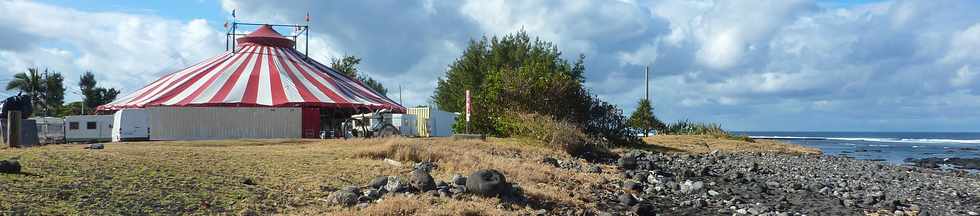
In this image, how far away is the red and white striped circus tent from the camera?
99.7ft

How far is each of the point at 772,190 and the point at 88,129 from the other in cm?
2455

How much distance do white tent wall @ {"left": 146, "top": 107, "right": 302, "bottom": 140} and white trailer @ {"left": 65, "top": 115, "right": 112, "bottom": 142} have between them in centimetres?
430

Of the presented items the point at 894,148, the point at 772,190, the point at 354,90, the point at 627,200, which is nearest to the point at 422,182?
the point at 627,200

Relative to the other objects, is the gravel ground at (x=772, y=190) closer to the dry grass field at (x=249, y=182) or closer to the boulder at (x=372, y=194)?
the dry grass field at (x=249, y=182)

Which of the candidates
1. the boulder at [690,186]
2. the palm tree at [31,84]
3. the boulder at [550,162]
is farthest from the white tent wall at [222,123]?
the palm tree at [31,84]

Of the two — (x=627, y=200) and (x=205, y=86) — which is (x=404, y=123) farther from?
(x=627, y=200)

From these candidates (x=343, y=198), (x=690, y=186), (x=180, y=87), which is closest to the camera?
Answer: (x=343, y=198)

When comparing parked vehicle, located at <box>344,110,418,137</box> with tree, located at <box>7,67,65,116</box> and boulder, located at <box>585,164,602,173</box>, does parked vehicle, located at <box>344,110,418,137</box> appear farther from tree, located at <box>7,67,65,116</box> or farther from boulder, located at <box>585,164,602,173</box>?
tree, located at <box>7,67,65,116</box>

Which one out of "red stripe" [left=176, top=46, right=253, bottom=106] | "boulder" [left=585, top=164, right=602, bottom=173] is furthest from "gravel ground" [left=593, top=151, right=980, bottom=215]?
"red stripe" [left=176, top=46, right=253, bottom=106]

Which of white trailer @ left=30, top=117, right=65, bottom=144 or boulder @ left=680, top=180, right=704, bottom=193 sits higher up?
white trailer @ left=30, top=117, right=65, bottom=144

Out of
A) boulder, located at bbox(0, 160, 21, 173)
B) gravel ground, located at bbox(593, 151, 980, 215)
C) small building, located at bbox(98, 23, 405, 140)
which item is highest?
small building, located at bbox(98, 23, 405, 140)

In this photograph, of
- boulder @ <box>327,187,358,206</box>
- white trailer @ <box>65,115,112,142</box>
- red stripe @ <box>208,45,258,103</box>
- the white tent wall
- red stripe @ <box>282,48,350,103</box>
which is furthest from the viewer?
red stripe @ <box>282,48,350,103</box>

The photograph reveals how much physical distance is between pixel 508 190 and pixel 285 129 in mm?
19067

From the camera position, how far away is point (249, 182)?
32.4ft
